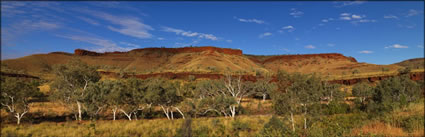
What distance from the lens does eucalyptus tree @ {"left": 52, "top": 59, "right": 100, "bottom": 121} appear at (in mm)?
25359

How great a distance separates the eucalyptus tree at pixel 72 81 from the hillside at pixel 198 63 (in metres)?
59.1

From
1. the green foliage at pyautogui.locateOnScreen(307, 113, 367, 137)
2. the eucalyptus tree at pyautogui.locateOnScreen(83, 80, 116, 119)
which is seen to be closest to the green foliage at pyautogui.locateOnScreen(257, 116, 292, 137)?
the green foliage at pyautogui.locateOnScreen(307, 113, 367, 137)

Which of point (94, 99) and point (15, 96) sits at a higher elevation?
point (15, 96)

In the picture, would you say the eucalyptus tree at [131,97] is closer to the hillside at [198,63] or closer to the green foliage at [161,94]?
the green foliage at [161,94]

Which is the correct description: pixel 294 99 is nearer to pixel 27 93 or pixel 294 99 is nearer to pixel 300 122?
pixel 300 122

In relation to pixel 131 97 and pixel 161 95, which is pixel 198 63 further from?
pixel 161 95

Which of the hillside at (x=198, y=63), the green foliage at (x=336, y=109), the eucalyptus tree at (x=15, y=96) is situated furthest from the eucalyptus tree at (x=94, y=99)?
the hillside at (x=198, y=63)

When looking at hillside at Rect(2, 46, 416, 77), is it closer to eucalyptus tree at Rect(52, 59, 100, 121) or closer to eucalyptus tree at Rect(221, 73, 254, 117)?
eucalyptus tree at Rect(221, 73, 254, 117)

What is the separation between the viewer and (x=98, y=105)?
86.2ft

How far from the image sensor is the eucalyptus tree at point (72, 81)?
25359 millimetres

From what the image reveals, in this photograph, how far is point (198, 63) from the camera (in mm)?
97312

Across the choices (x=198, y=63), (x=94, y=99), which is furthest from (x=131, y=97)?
(x=198, y=63)

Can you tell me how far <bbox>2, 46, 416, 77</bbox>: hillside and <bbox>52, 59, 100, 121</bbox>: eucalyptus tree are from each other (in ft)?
194

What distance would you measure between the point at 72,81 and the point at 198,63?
235 feet
